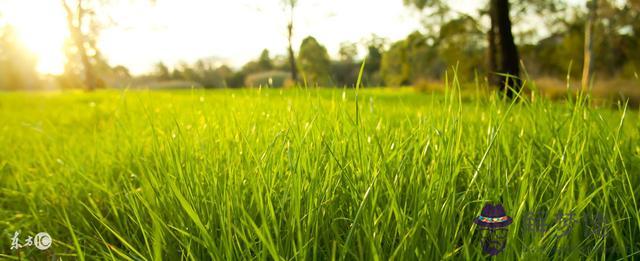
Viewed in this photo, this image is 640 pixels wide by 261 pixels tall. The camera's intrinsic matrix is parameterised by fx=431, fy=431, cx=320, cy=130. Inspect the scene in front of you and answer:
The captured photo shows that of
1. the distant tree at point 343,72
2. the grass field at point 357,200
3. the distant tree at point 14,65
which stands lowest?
the grass field at point 357,200

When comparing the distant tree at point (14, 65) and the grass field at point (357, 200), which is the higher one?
the distant tree at point (14, 65)

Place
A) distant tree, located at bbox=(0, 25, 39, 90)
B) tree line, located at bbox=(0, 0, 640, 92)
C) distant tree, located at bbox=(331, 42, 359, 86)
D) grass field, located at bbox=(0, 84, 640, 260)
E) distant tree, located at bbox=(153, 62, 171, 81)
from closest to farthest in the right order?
grass field, located at bbox=(0, 84, 640, 260), distant tree, located at bbox=(331, 42, 359, 86), tree line, located at bbox=(0, 0, 640, 92), distant tree, located at bbox=(153, 62, 171, 81), distant tree, located at bbox=(0, 25, 39, 90)

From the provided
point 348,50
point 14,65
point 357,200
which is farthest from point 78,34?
point 14,65

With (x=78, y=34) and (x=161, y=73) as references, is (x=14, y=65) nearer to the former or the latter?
(x=161, y=73)

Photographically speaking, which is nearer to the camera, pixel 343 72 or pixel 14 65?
pixel 343 72

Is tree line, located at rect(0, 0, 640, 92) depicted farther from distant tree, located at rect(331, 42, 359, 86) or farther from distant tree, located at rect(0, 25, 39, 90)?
distant tree, located at rect(0, 25, 39, 90)

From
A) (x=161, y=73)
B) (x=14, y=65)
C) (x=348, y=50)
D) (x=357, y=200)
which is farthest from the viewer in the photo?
(x=14, y=65)

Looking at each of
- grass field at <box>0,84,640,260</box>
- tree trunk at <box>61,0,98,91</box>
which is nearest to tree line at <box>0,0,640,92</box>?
tree trunk at <box>61,0,98,91</box>

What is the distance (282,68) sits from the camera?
45.7 metres

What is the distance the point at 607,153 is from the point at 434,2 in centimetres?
2132

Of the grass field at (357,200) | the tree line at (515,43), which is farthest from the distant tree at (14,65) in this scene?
the grass field at (357,200)

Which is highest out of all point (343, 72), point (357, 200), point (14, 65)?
point (14, 65)

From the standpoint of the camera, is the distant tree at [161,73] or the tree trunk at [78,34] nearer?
the tree trunk at [78,34]

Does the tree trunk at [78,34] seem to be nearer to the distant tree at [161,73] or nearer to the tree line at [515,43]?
the tree line at [515,43]
